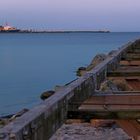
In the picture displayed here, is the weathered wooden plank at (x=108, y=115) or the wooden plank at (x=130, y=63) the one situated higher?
the weathered wooden plank at (x=108, y=115)

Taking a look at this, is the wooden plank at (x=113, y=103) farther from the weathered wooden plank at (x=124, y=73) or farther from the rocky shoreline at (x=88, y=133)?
the rocky shoreline at (x=88, y=133)

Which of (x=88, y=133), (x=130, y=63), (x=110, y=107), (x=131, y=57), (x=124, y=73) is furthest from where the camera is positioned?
(x=88, y=133)

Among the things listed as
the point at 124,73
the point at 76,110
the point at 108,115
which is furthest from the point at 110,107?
the point at 124,73

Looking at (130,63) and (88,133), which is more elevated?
(130,63)

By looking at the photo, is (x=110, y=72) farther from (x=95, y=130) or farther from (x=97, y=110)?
(x=95, y=130)

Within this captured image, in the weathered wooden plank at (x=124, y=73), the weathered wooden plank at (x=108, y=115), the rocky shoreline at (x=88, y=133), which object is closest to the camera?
the weathered wooden plank at (x=108, y=115)

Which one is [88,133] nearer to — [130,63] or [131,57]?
[131,57]

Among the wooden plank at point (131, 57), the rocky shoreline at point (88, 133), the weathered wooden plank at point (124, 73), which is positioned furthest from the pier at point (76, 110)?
the rocky shoreline at point (88, 133)

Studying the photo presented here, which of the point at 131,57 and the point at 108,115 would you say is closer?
the point at 108,115

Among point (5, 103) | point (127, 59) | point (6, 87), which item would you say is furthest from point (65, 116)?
point (6, 87)

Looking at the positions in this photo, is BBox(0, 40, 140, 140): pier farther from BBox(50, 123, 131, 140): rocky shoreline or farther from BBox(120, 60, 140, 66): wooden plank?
BBox(50, 123, 131, 140): rocky shoreline

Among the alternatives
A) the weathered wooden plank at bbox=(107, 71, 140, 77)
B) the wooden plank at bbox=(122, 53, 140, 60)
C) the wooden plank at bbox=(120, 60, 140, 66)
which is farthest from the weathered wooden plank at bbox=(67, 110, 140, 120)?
the wooden plank at bbox=(122, 53, 140, 60)

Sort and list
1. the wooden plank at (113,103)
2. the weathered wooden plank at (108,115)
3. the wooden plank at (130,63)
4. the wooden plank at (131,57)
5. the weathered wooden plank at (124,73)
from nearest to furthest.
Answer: the weathered wooden plank at (108,115) < the wooden plank at (113,103) < the weathered wooden plank at (124,73) < the wooden plank at (130,63) < the wooden plank at (131,57)

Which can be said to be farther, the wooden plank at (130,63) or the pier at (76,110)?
the wooden plank at (130,63)
